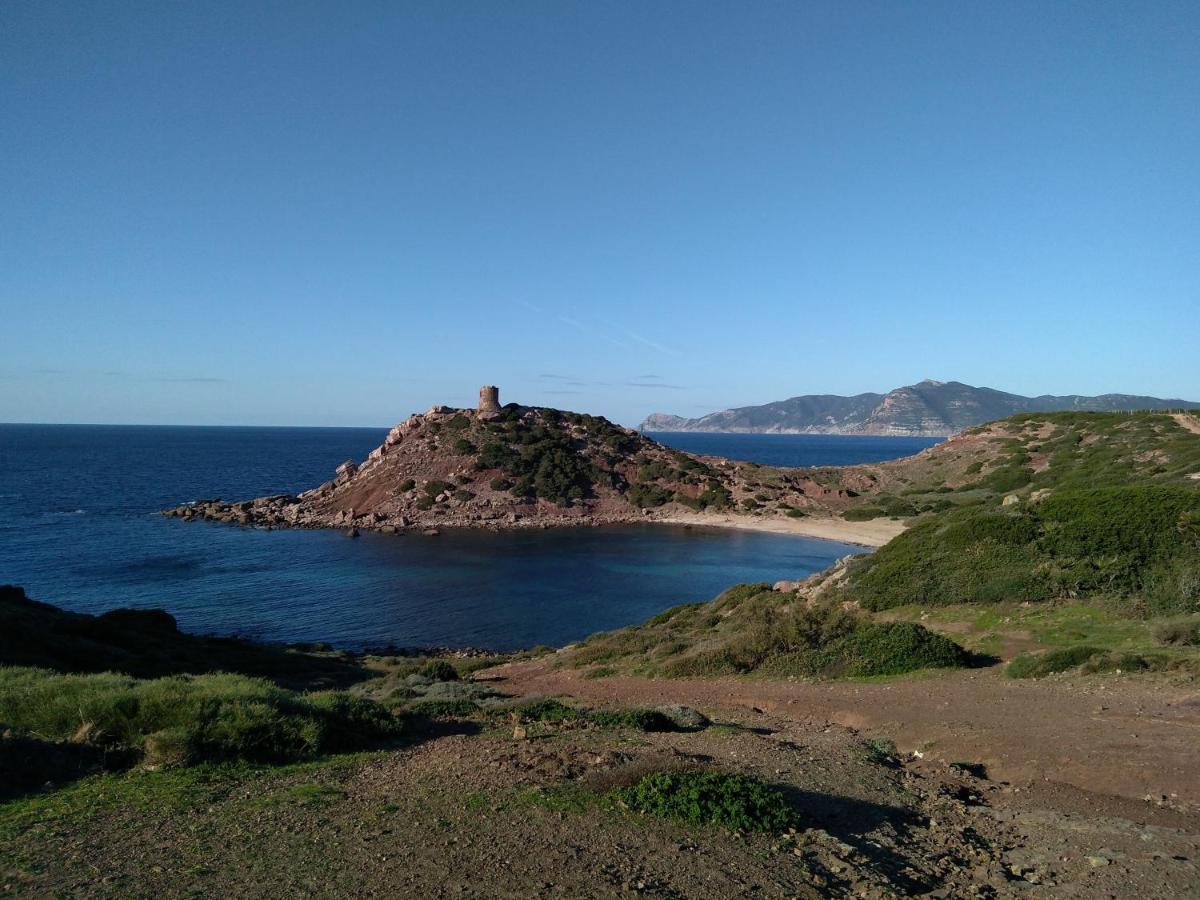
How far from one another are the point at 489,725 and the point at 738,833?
7.27 meters

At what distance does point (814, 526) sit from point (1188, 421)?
31990 millimetres

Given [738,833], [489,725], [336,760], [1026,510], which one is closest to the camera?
[738,833]

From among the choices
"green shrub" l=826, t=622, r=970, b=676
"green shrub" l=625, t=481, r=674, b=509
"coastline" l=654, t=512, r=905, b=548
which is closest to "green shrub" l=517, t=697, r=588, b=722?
"green shrub" l=826, t=622, r=970, b=676

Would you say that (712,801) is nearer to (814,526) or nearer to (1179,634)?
(1179,634)

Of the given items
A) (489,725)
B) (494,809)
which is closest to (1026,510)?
(489,725)

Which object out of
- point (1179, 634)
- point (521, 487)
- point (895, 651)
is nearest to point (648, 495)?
point (521, 487)

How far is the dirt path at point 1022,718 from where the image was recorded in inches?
413

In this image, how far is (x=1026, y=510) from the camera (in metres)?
25.5

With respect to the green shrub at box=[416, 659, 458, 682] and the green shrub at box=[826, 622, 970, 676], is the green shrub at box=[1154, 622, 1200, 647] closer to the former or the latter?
the green shrub at box=[826, 622, 970, 676]

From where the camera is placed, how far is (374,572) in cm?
4747

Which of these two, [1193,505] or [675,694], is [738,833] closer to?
[675,694]

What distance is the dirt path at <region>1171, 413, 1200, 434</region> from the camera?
185ft

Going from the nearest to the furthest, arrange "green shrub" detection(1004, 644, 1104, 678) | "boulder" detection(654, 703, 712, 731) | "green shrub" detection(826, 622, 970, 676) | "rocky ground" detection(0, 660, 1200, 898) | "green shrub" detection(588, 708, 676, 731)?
"rocky ground" detection(0, 660, 1200, 898)
"green shrub" detection(588, 708, 676, 731)
"boulder" detection(654, 703, 712, 731)
"green shrub" detection(1004, 644, 1104, 678)
"green shrub" detection(826, 622, 970, 676)

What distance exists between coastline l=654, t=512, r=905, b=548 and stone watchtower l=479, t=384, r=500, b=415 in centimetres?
2753
